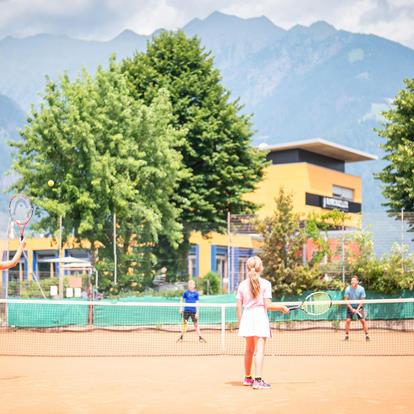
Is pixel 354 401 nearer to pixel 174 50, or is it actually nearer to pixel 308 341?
pixel 308 341

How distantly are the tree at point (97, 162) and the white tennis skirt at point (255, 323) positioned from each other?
631 inches

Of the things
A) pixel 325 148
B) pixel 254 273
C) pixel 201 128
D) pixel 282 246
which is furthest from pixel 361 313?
pixel 325 148

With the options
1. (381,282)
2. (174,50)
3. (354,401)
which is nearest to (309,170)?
(174,50)

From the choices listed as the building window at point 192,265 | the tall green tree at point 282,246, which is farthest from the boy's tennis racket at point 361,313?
the building window at point 192,265

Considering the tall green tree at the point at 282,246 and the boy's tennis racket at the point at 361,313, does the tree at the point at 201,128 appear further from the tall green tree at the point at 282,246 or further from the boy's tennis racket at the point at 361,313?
the boy's tennis racket at the point at 361,313

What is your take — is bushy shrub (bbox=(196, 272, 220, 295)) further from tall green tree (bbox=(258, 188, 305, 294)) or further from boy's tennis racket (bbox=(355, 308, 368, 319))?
boy's tennis racket (bbox=(355, 308, 368, 319))

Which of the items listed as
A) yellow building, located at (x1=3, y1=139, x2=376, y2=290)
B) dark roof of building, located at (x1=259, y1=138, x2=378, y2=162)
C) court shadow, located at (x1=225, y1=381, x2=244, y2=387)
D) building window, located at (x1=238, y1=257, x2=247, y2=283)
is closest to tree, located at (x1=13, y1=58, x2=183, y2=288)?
building window, located at (x1=238, y1=257, x2=247, y2=283)

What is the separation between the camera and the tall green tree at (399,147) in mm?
33234

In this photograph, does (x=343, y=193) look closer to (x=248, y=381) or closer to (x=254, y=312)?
(x=248, y=381)

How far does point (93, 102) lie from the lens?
30.5m

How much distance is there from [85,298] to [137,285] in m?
1.62

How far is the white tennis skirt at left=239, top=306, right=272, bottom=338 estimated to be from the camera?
11.2 meters

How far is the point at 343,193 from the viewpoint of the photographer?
7412 cm

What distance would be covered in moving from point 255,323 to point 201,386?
3.95 feet
